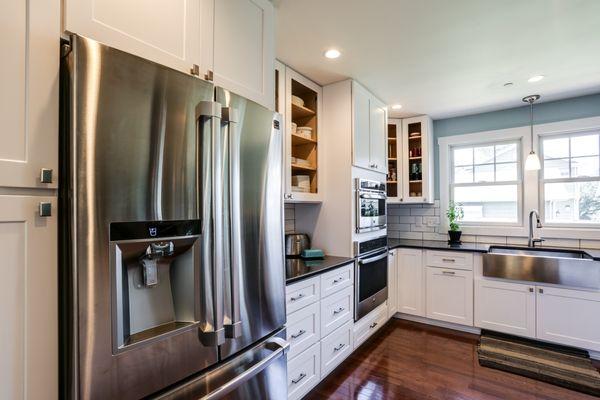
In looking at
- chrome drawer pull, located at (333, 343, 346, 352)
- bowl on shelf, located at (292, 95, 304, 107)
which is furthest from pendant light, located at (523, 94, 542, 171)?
chrome drawer pull, located at (333, 343, 346, 352)

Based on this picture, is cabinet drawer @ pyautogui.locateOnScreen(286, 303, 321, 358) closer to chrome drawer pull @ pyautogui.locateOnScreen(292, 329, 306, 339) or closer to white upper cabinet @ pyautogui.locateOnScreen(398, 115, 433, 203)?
chrome drawer pull @ pyautogui.locateOnScreen(292, 329, 306, 339)

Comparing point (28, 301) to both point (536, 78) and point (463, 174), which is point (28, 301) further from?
point (463, 174)

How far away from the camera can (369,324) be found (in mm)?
2953

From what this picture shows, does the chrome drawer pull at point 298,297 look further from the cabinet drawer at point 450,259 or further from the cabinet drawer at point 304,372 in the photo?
the cabinet drawer at point 450,259

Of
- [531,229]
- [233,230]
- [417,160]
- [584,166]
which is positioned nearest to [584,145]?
[584,166]

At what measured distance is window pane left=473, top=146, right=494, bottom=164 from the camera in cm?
380

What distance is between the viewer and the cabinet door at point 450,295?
3.21m

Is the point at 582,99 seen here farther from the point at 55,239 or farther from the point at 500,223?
the point at 55,239

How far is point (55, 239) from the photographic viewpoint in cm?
86

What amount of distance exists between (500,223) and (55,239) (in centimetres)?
413

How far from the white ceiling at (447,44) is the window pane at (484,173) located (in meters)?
0.94

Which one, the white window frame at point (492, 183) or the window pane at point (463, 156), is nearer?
the white window frame at point (492, 183)

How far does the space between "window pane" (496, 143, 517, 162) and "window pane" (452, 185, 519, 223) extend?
0.33 meters

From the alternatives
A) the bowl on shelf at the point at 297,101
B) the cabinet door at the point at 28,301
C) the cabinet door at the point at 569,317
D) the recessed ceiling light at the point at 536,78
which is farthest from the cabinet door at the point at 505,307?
the cabinet door at the point at 28,301
